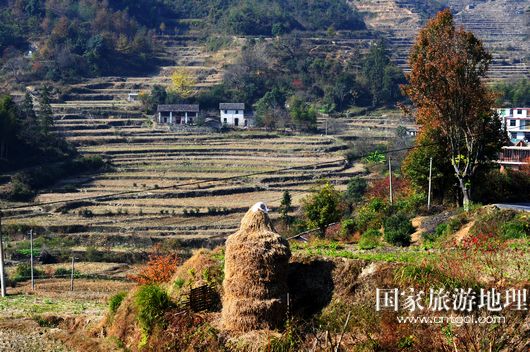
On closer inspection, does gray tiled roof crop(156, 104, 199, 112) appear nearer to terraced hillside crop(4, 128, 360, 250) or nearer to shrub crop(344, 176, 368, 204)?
terraced hillside crop(4, 128, 360, 250)

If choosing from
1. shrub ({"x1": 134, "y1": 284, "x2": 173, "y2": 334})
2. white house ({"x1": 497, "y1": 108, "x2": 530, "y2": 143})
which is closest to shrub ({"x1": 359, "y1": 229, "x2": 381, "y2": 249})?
shrub ({"x1": 134, "y1": 284, "x2": 173, "y2": 334})

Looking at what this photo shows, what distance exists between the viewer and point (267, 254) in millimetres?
9945

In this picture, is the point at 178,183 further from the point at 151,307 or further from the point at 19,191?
the point at 151,307

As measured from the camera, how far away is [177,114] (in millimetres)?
54625

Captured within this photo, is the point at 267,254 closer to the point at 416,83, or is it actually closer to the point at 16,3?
the point at 416,83

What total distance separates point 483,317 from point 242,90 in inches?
2036

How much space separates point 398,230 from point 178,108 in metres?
40.9

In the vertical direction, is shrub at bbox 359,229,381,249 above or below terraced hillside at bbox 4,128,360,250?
above

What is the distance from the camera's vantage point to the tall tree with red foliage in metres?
16.5

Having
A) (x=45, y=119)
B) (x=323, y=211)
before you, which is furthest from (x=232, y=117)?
(x=323, y=211)

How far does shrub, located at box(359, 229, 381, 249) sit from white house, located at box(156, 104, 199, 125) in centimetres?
3905

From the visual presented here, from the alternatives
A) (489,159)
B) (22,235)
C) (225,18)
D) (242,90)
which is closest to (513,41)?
(225,18)

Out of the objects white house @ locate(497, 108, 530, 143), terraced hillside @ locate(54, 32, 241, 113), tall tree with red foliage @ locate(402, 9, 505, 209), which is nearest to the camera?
tall tree with red foliage @ locate(402, 9, 505, 209)

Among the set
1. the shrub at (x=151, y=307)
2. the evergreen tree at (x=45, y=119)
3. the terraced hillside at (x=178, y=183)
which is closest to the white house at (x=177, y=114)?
the terraced hillside at (x=178, y=183)
